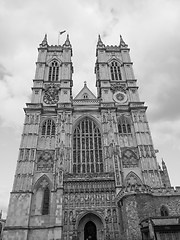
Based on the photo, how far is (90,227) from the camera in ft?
68.5

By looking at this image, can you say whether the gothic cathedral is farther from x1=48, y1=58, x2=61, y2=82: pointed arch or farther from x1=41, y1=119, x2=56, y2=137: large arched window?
x1=48, y1=58, x2=61, y2=82: pointed arch

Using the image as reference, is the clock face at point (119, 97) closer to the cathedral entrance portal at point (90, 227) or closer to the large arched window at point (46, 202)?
the large arched window at point (46, 202)

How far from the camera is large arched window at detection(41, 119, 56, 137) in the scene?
26.8m

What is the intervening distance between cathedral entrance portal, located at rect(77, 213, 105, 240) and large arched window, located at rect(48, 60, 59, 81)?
21.0m

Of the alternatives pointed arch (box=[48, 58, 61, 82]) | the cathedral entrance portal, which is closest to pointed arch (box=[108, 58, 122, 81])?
pointed arch (box=[48, 58, 61, 82])

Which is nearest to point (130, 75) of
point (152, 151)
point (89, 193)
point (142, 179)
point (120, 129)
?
point (120, 129)

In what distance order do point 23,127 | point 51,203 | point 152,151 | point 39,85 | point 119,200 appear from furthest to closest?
1. point 39,85
2. point 23,127
3. point 152,151
4. point 51,203
5. point 119,200

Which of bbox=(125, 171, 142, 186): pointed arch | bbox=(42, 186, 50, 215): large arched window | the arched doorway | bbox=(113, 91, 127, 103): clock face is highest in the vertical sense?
bbox=(113, 91, 127, 103): clock face

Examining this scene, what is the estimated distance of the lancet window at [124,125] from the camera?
27.6 meters

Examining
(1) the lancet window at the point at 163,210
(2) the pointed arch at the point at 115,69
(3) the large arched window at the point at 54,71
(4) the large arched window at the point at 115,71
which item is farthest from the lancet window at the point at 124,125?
(3) the large arched window at the point at 54,71

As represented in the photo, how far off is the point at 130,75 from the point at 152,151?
544 inches

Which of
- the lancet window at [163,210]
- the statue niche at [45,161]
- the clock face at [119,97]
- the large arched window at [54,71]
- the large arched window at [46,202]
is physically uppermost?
the large arched window at [54,71]

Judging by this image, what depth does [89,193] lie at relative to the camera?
21219 mm

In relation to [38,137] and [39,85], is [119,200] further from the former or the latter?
[39,85]
